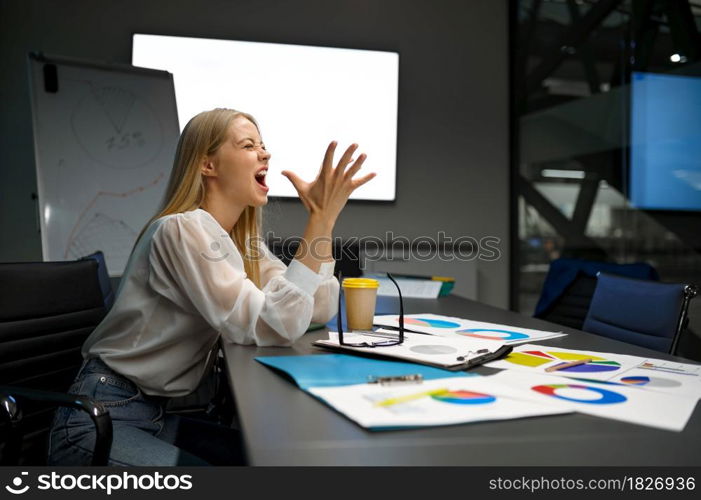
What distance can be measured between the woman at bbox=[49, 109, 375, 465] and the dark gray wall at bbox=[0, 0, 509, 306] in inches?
83.7

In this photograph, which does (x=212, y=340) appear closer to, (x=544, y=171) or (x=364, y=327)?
(x=364, y=327)

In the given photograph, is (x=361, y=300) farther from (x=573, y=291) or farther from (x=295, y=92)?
(x=295, y=92)

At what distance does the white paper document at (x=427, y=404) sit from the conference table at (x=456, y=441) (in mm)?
11

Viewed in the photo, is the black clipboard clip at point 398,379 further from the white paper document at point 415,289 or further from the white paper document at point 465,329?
the white paper document at point 415,289

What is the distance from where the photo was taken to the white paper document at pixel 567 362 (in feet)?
3.21

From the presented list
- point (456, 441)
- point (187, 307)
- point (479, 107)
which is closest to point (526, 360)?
point (456, 441)

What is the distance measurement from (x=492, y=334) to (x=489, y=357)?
12.8 inches

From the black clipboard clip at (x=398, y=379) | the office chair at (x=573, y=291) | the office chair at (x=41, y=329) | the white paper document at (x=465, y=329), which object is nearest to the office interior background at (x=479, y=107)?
the office chair at (x=573, y=291)

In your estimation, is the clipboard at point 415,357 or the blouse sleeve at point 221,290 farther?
the blouse sleeve at point 221,290

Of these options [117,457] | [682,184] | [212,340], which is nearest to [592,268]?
[682,184]

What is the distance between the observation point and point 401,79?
416 cm

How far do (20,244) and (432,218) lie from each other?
268 centimetres

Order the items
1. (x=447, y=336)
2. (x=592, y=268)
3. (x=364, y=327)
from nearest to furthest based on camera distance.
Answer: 1. (x=447, y=336)
2. (x=364, y=327)
3. (x=592, y=268)

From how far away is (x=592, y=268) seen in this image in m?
2.63
